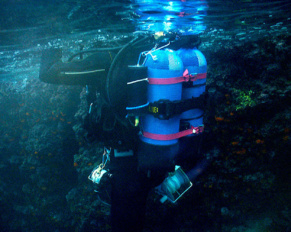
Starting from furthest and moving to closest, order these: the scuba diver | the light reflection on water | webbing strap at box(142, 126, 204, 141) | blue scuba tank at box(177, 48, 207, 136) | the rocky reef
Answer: the rocky reef → the light reflection on water → blue scuba tank at box(177, 48, 207, 136) → webbing strap at box(142, 126, 204, 141) → the scuba diver

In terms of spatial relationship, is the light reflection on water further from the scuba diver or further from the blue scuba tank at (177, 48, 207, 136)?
the scuba diver

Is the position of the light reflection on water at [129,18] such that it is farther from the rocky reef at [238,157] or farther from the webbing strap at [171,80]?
the webbing strap at [171,80]

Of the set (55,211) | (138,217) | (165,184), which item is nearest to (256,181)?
(165,184)

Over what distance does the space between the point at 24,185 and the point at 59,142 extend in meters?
3.79

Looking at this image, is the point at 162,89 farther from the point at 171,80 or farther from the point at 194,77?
the point at 194,77

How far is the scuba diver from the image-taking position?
2.67 meters

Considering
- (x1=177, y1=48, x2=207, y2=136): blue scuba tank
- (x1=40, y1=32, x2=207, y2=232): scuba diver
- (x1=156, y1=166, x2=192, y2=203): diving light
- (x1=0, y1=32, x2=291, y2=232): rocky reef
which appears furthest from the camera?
(x1=0, y1=32, x2=291, y2=232): rocky reef

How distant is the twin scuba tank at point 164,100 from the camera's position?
270 cm

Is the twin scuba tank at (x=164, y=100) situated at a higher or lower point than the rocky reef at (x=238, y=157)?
higher

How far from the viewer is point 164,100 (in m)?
2.73

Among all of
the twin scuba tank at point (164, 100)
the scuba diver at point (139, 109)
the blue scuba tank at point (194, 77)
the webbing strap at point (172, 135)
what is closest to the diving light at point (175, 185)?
the scuba diver at point (139, 109)

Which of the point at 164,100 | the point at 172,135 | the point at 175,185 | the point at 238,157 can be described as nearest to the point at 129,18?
the point at 164,100

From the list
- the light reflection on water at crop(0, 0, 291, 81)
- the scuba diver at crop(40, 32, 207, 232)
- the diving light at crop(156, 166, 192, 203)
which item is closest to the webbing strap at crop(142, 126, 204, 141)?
the scuba diver at crop(40, 32, 207, 232)

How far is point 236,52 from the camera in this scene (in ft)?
26.2
